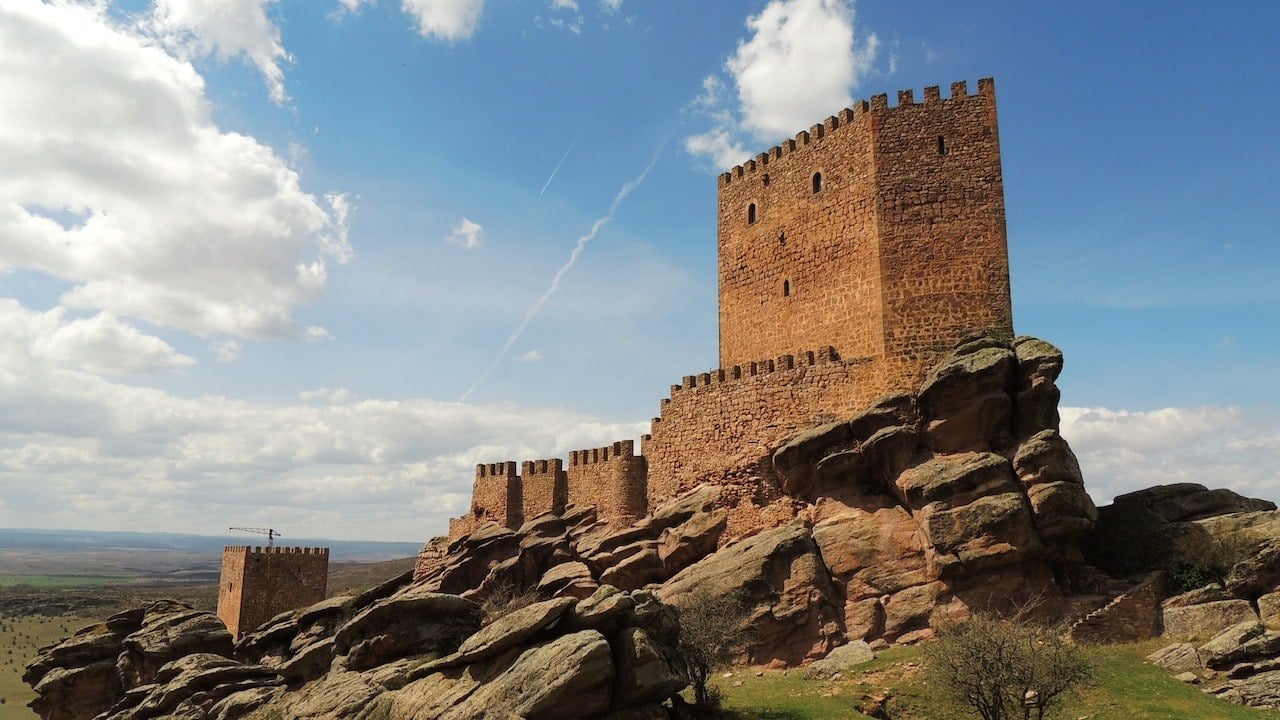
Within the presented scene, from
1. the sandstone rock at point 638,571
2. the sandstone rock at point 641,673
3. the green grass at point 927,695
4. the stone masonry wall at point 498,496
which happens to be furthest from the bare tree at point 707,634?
the stone masonry wall at point 498,496

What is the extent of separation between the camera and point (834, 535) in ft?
88.3

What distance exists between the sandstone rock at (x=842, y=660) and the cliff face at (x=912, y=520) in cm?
81

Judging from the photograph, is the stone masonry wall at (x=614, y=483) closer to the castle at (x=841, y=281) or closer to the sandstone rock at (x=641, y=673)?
the castle at (x=841, y=281)

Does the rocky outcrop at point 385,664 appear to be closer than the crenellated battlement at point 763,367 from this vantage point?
Yes

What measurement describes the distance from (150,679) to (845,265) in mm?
30598

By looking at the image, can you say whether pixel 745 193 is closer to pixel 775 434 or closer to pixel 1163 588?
pixel 775 434

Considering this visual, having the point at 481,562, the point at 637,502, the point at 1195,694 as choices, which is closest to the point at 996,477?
the point at 1195,694

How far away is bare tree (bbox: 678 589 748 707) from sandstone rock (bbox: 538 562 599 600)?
6.51 metres

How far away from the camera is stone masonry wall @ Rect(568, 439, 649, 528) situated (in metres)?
35.8

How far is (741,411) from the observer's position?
1254 inches

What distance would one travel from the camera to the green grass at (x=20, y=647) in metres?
71.7

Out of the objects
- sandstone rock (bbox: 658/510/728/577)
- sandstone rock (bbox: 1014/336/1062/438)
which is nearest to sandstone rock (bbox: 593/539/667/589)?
sandstone rock (bbox: 658/510/728/577)

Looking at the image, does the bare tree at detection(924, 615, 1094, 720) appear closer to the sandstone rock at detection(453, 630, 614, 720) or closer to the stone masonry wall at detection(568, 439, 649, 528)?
the sandstone rock at detection(453, 630, 614, 720)

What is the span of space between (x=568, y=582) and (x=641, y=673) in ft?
48.3
